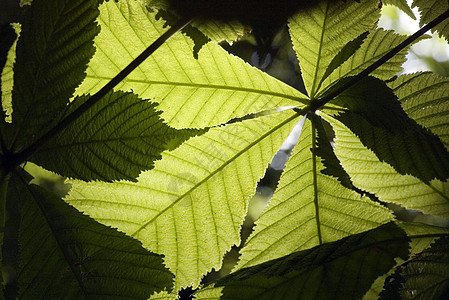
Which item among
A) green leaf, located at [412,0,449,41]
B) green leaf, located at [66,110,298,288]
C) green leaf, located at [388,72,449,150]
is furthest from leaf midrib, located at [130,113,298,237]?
green leaf, located at [412,0,449,41]

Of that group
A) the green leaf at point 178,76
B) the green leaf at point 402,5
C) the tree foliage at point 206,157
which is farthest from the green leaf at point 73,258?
the green leaf at point 402,5

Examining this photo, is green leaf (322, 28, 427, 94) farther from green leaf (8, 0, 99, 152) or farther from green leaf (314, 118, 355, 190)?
green leaf (8, 0, 99, 152)

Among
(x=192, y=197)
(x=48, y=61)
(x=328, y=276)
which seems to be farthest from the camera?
(x=192, y=197)

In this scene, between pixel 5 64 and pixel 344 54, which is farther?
pixel 344 54

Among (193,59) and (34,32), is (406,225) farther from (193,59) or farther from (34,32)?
(34,32)

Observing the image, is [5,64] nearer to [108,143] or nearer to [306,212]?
[108,143]

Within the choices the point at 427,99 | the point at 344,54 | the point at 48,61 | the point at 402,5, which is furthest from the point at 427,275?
the point at 48,61
